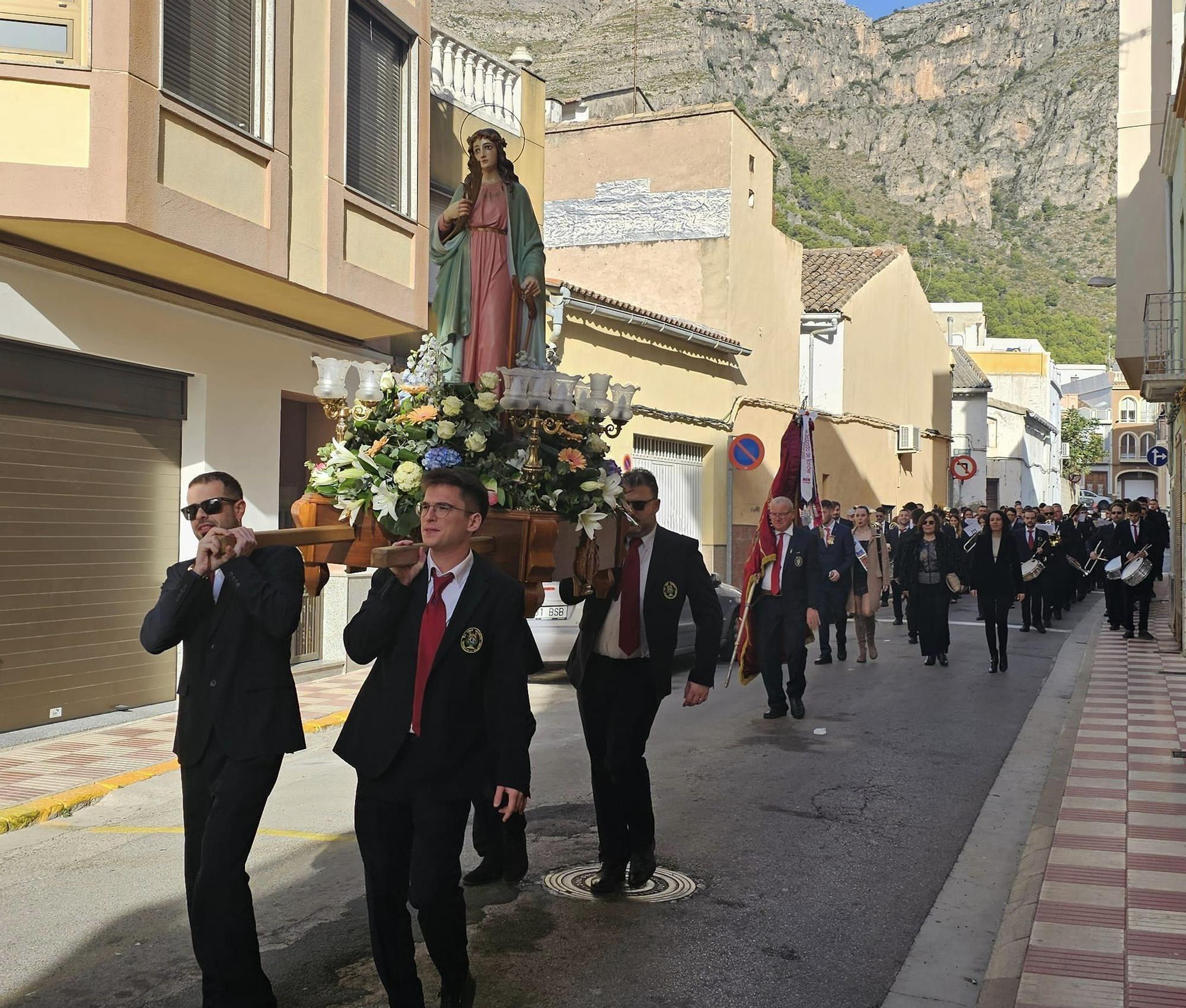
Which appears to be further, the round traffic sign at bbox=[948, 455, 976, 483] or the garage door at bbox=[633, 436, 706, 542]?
the round traffic sign at bbox=[948, 455, 976, 483]

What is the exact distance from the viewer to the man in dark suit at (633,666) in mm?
5766

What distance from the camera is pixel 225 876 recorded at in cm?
419

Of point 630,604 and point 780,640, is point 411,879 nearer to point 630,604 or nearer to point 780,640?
point 630,604

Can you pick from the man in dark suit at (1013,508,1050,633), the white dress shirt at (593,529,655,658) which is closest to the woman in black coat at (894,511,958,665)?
the man in dark suit at (1013,508,1050,633)

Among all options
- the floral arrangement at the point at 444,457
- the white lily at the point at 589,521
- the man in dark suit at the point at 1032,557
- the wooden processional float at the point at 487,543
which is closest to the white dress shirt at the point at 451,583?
the wooden processional float at the point at 487,543

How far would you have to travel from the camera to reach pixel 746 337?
25594 mm

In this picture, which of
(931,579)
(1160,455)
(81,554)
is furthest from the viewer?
(1160,455)

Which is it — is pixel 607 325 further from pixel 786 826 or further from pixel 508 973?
pixel 508 973

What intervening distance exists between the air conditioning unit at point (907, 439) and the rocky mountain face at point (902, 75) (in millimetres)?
65879

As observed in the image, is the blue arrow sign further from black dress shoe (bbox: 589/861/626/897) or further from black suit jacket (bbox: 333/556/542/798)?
black suit jacket (bbox: 333/556/542/798)

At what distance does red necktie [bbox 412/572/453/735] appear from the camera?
4047 mm

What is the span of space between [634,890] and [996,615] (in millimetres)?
9362

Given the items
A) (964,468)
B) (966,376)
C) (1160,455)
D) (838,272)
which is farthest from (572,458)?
(966,376)

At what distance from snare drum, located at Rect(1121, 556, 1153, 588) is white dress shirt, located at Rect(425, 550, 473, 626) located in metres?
15.6
